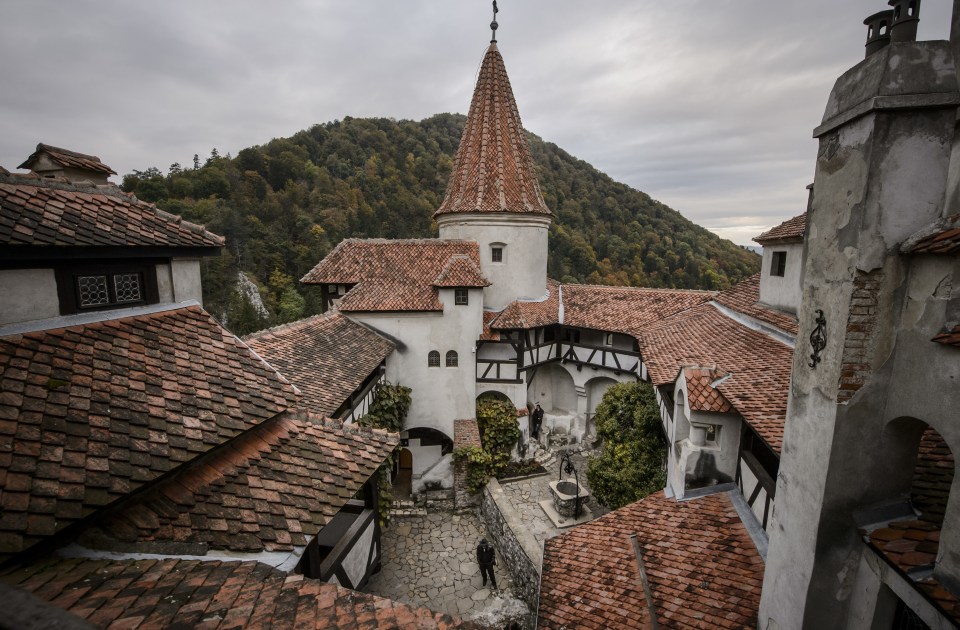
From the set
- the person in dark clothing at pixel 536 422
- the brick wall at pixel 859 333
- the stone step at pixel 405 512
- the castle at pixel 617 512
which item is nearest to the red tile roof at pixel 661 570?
the castle at pixel 617 512

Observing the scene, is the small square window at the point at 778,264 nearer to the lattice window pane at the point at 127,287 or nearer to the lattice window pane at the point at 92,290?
the lattice window pane at the point at 127,287

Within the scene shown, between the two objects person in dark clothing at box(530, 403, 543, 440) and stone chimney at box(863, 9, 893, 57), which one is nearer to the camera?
stone chimney at box(863, 9, 893, 57)

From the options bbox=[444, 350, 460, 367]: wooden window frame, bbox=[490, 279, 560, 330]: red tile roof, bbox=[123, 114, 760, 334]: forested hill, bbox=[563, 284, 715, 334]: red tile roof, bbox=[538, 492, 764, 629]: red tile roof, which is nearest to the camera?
bbox=[538, 492, 764, 629]: red tile roof

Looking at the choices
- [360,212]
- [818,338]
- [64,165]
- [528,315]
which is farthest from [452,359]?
[360,212]

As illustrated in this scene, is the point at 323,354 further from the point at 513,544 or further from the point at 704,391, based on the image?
the point at 704,391

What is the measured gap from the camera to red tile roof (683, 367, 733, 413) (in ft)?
22.9

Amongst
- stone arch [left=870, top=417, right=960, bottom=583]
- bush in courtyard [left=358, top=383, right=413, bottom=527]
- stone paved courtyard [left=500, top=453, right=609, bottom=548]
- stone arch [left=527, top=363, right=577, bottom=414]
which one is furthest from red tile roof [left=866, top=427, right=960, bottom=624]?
stone arch [left=527, top=363, right=577, bottom=414]

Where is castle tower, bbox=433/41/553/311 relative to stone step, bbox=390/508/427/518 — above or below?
above

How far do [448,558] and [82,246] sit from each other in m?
10.5

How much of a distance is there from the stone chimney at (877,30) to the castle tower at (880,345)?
2 centimetres

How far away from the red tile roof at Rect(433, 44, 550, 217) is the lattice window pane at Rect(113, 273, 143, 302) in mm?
11677

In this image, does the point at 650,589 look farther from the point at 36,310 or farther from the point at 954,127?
the point at 36,310

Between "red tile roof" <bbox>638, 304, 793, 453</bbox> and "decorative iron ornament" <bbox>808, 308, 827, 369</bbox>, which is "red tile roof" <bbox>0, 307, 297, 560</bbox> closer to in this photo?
"decorative iron ornament" <bbox>808, 308, 827, 369</bbox>

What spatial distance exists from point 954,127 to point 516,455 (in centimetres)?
1460
